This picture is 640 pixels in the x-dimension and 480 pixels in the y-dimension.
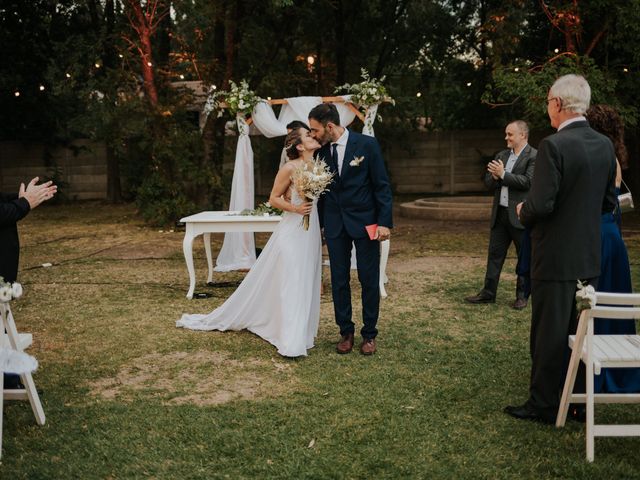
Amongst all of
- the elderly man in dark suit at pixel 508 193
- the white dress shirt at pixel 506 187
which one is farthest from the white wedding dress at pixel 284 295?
the white dress shirt at pixel 506 187

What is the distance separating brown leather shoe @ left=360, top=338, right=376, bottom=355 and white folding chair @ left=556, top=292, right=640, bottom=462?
2.04 m

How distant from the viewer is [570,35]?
1423 centimetres

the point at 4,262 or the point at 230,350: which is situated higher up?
the point at 4,262

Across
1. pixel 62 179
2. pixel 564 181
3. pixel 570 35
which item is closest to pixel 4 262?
pixel 564 181

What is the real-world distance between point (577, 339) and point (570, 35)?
1208cm

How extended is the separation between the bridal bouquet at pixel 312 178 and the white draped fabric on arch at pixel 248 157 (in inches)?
175

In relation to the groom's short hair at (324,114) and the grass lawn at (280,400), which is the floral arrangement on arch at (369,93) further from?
the groom's short hair at (324,114)

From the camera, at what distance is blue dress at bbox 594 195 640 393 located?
14.8 feet

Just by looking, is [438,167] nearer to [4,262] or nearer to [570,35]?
[570,35]

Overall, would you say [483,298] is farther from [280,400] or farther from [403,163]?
[403,163]

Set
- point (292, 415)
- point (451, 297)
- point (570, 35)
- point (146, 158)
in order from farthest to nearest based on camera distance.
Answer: point (146, 158)
point (570, 35)
point (451, 297)
point (292, 415)

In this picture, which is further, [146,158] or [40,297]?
[146,158]

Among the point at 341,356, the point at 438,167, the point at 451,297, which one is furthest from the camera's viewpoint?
the point at 438,167

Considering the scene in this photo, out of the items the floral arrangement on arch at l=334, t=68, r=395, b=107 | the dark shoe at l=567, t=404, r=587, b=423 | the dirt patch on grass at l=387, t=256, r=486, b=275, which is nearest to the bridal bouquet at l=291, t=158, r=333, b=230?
the dark shoe at l=567, t=404, r=587, b=423
